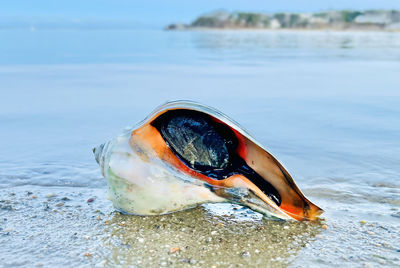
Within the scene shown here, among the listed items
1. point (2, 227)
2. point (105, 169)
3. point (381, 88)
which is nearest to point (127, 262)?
point (105, 169)

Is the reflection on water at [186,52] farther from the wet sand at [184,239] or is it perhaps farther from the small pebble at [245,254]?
the small pebble at [245,254]

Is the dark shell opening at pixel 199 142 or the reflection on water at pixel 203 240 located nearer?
the reflection on water at pixel 203 240

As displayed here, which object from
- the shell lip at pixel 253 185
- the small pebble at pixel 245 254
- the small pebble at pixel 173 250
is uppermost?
the shell lip at pixel 253 185

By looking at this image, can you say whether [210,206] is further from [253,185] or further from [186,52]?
[186,52]

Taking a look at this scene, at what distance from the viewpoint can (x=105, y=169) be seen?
105 inches

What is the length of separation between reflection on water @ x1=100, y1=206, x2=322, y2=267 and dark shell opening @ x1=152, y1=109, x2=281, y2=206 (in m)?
0.27

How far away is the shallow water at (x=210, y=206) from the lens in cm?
226

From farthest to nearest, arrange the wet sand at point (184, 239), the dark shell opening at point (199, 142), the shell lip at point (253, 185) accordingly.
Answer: the dark shell opening at point (199, 142), the shell lip at point (253, 185), the wet sand at point (184, 239)

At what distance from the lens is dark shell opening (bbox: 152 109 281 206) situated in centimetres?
280

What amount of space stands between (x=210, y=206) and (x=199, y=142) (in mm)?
404

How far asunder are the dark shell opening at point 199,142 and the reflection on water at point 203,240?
270 millimetres

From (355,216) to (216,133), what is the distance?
0.97m

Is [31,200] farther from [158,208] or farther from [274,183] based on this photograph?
[274,183]

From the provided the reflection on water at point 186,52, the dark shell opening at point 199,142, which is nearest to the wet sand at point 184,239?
the dark shell opening at point 199,142
